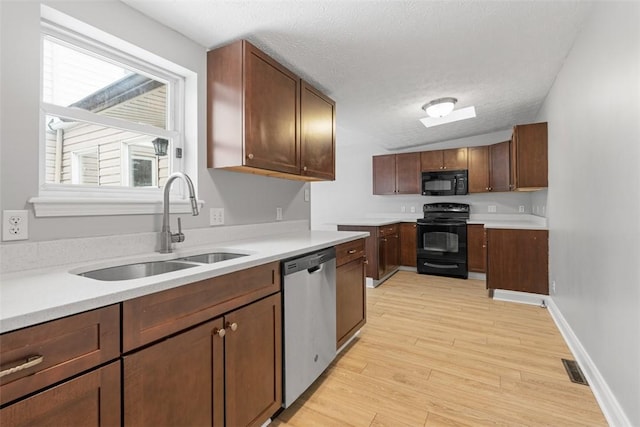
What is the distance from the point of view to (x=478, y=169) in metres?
4.67

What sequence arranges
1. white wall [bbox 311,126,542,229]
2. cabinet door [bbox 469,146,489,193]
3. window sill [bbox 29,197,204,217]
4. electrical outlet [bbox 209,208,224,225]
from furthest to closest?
white wall [bbox 311,126,542,229], cabinet door [bbox 469,146,489,193], electrical outlet [bbox 209,208,224,225], window sill [bbox 29,197,204,217]

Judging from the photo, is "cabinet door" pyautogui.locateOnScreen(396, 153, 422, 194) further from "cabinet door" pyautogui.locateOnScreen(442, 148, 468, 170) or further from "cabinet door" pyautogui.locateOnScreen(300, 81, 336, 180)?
"cabinet door" pyautogui.locateOnScreen(300, 81, 336, 180)

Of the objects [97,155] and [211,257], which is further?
[211,257]

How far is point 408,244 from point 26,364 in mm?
4830

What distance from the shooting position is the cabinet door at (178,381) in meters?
0.95

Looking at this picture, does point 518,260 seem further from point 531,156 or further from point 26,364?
point 26,364

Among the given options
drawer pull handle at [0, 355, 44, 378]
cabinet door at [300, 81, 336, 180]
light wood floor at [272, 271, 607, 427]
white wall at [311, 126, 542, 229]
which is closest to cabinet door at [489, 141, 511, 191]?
white wall at [311, 126, 542, 229]

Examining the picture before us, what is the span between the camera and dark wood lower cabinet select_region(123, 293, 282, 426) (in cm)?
98

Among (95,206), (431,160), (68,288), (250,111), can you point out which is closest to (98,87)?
(95,206)

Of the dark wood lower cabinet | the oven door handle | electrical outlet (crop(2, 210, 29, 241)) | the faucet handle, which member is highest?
electrical outlet (crop(2, 210, 29, 241))

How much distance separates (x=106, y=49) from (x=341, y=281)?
198 centimetres

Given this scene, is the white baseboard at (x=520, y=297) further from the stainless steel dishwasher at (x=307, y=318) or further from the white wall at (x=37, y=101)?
the white wall at (x=37, y=101)

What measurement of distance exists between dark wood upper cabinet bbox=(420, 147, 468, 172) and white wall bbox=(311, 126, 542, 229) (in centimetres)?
52

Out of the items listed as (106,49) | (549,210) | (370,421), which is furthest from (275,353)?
(549,210)
